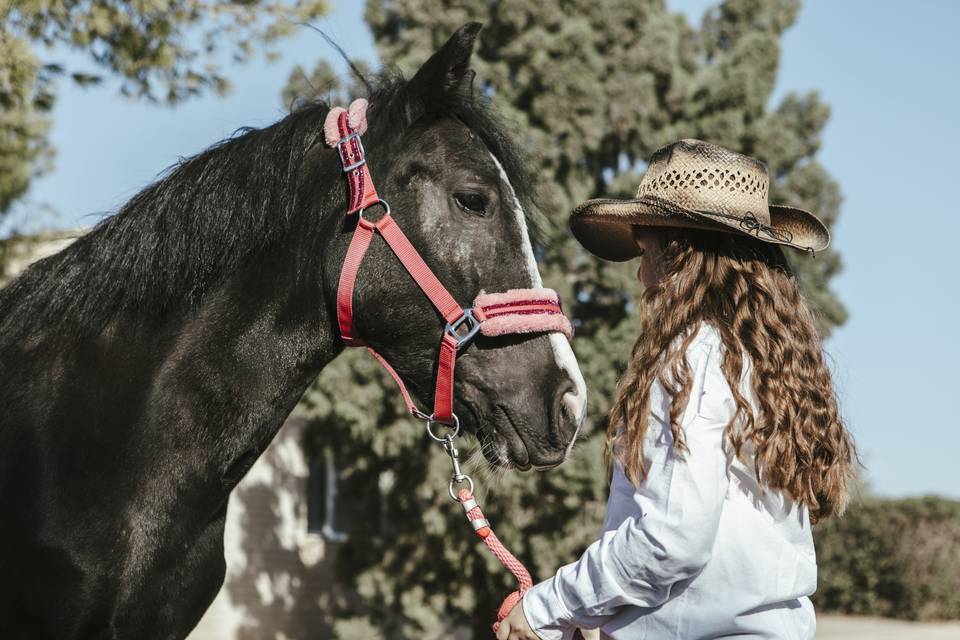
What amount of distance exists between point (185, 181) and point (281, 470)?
40.2 ft

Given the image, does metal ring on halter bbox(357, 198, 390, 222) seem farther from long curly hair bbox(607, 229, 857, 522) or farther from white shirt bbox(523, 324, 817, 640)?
white shirt bbox(523, 324, 817, 640)

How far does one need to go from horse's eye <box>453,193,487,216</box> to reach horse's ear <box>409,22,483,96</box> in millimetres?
359

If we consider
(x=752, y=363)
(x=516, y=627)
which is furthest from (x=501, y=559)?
(x=752, y=363)

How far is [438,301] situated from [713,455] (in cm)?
98

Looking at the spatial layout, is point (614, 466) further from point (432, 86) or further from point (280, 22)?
point (280, 22)

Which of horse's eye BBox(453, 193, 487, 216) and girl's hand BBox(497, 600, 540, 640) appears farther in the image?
horse's eye BBox(453, 193, 487, 216)

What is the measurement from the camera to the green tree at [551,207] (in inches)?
469

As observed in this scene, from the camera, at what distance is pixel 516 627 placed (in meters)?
2.30

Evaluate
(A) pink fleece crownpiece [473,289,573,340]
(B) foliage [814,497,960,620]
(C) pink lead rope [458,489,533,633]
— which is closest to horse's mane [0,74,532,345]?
(A) pink fleece crownpiece [473,289,573,340]

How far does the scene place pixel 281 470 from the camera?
14703 millimetres

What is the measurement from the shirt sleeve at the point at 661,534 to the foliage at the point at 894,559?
1846cm

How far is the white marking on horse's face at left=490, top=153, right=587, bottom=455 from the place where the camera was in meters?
2.70

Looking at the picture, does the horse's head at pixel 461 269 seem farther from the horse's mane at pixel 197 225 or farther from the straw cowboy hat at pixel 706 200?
the straw cowboy hat at pixel 706 200

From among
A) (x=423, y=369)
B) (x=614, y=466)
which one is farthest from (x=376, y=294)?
(x=614, y=466)
